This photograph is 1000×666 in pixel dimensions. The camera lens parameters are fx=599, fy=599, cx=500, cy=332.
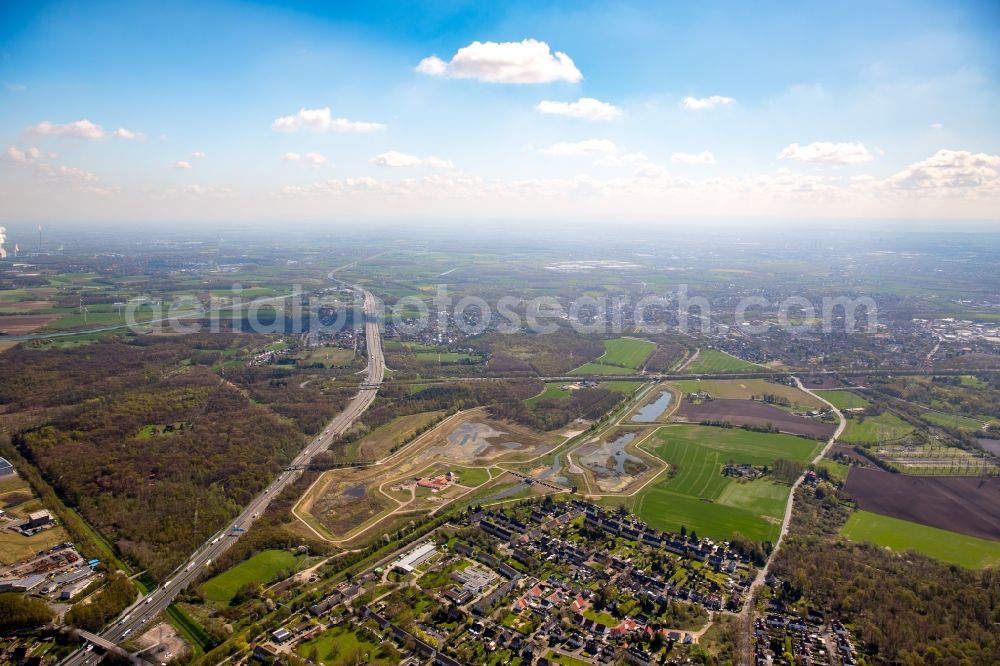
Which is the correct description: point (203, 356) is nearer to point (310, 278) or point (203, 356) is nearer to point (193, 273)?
point (310, 278)

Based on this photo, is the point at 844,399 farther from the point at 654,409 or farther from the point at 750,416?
the point at 654,409

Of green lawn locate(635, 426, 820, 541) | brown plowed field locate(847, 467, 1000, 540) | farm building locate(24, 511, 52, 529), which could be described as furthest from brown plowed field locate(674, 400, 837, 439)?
farm building locate(24, 511, 52, 529)

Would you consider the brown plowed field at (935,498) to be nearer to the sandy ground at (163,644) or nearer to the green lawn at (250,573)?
the green lawn at (250,573)

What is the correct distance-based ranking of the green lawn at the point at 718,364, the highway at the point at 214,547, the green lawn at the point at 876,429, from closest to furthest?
the highway at the point at 214,547 → the green lawn at the point at 876,429 → the green lawn at the point at 718,364

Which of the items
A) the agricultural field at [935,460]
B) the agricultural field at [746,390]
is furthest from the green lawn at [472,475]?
the agricultural field at [935,460]

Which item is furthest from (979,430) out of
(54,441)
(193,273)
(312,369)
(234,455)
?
(193,273)

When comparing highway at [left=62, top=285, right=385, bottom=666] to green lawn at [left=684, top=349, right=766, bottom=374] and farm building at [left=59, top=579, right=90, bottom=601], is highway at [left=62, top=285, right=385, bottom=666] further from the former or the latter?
green lawn at [left=684, top=349, right=766, bottom=374]
